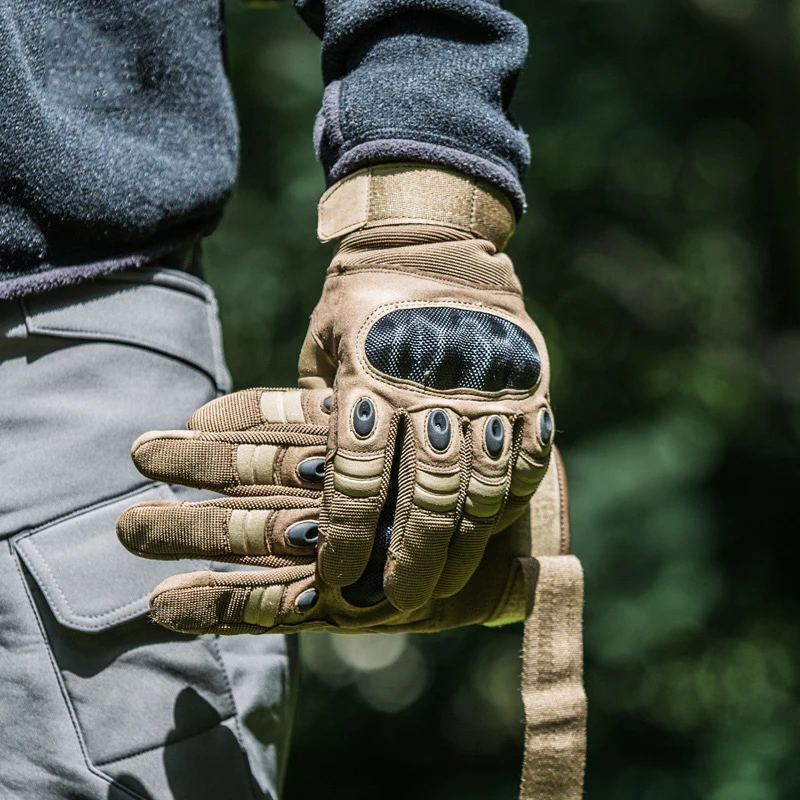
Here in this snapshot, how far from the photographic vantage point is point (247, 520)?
1062 millimetres

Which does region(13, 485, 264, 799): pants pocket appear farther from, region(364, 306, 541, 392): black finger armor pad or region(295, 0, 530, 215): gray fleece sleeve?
region(295, 0, 530, 215): gray fleece sleeve

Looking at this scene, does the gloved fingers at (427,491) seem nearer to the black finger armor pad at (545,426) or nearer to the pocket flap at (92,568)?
the black finger armor pad at (545,426)

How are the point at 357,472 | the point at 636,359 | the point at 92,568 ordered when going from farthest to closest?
1. the point at 636,359
2. the point at 92,568
3. the point at 357,472

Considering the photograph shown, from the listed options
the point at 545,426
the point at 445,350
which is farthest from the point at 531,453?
the point at 445,350

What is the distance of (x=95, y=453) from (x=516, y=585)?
0.48m

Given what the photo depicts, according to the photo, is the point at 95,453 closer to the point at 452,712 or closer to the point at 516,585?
the point at 516,585

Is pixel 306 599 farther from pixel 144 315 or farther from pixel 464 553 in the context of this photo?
pixel 144 315

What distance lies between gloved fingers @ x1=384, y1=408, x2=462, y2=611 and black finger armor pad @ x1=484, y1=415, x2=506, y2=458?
0.02 m

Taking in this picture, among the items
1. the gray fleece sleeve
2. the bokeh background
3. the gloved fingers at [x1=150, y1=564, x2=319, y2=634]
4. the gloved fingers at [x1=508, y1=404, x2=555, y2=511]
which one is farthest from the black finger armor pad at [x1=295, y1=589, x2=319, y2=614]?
the bokeh background

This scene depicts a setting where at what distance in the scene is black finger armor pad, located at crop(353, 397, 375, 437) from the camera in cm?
100

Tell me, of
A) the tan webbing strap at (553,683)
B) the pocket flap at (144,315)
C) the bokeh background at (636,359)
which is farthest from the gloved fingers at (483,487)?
the bokeh background at (636,359)

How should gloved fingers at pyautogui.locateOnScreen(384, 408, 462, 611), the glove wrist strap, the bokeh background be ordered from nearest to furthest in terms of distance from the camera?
gloved fingers at pyautogui.locateOnScreen(384, 408, 462, 611) → the glove wrist strap → the bokeh background

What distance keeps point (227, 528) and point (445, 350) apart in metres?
0.28

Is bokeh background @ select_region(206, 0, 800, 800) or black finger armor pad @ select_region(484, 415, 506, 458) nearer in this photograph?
black finger armor pad @ select_region(484, 415, 506, 458)
